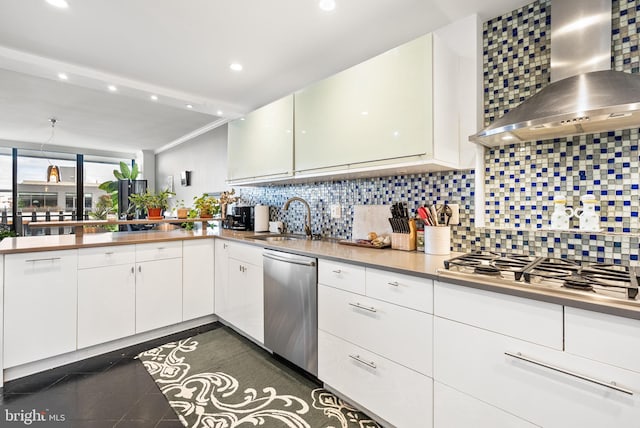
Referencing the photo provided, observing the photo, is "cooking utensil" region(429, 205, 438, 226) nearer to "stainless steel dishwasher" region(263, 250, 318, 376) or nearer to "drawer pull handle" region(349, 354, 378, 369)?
"stainless steel dishwasher" region(263, 250, 318, 376)

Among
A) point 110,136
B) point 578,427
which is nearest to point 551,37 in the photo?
point 578,427

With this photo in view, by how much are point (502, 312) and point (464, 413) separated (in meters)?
0.48

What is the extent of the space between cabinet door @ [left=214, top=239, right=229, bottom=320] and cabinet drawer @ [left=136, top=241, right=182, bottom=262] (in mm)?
357

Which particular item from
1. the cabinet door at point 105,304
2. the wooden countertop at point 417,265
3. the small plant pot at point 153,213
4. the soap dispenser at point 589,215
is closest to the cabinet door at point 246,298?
Result: the wooden countertop at point 417,265

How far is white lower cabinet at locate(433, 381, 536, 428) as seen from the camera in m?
1.15

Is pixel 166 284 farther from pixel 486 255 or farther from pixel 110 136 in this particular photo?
pixel 110 136

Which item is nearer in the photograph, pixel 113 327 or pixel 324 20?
pixel 324 20

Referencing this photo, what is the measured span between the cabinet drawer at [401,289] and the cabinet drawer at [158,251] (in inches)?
77.8

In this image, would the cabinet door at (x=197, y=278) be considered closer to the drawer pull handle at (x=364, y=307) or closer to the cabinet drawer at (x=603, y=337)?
the drawer pull handle at (x=364, y=307)

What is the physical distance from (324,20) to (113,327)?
9.30 feet

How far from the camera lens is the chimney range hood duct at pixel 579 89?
118cm

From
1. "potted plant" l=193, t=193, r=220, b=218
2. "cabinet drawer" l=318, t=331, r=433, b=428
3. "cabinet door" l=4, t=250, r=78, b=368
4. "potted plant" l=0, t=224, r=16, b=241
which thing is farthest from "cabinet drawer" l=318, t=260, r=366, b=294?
"potted plant" l=0, t=224, r=16, b=241

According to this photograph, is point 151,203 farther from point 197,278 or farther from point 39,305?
point 39,305

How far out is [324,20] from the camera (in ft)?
6.50
